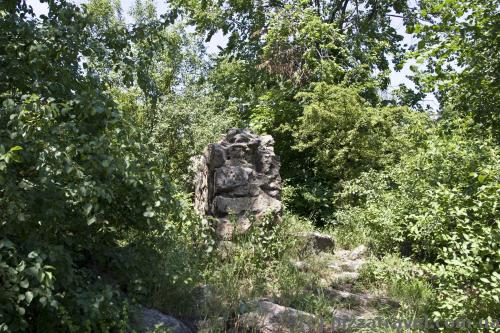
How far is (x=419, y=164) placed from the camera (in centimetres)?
745

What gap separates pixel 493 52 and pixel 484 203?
2.80 meters

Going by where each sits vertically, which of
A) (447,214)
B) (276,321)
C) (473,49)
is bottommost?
(276,321)

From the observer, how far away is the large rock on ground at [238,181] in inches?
278

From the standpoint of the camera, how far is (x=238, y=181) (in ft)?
23.8

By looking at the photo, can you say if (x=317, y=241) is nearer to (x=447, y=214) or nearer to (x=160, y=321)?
(x=447, y=214)

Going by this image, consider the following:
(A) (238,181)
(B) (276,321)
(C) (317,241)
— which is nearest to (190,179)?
(A) (238,181)

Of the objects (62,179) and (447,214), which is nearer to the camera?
(62,179)

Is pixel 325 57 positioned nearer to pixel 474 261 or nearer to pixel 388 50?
pixel 388 50

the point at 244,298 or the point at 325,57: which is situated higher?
the point at 325,57

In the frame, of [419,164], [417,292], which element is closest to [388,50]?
[419,164]

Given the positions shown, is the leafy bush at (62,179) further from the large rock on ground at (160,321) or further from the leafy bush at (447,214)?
the leafy bush at (447,214)

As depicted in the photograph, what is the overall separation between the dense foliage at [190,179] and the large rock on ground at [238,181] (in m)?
0.35

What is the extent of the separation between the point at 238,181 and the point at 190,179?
2742 millimetres

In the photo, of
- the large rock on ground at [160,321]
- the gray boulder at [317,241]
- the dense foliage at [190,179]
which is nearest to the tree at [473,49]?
the dense foliage at [190,179]
